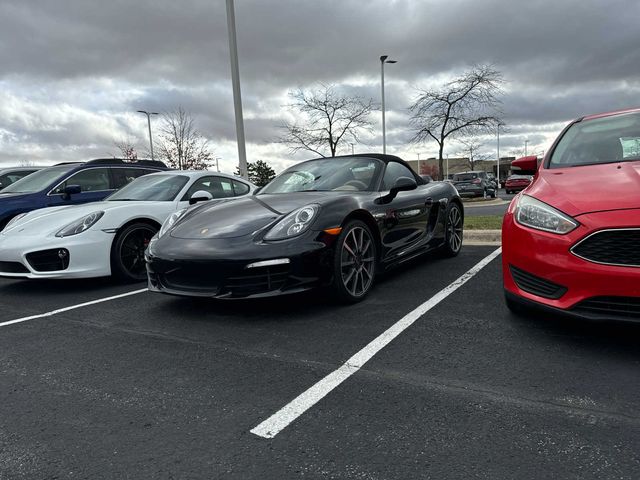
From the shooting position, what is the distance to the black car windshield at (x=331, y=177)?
4559 millimetres

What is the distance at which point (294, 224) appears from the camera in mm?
3641

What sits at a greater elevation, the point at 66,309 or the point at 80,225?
the point at 80,225

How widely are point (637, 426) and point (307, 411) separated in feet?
4.59

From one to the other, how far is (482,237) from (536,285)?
441 cm

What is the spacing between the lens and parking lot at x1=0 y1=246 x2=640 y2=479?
182 cm

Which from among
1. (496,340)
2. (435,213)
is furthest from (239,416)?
(435,213)

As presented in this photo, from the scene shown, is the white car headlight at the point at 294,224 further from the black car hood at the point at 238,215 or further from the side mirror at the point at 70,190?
the side mirror at the point at 70,190

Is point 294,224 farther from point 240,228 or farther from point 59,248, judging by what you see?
point 59,248

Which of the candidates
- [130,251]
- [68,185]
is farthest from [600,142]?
[68,185]

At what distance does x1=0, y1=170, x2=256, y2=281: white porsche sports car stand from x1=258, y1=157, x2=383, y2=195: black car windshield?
0.97 meters

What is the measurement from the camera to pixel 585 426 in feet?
6.56

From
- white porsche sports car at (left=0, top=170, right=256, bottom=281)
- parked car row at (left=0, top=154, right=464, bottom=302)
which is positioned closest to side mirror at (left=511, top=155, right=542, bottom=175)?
parked car row at (left=0, top=154, right=464, bottom=302)

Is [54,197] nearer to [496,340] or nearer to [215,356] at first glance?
[215,356]

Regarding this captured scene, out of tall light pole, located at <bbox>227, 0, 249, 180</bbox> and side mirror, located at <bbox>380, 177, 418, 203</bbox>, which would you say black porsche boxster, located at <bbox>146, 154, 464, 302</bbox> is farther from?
tall light pole, located at <bbox>227, 0, 249, 180</bbox>
